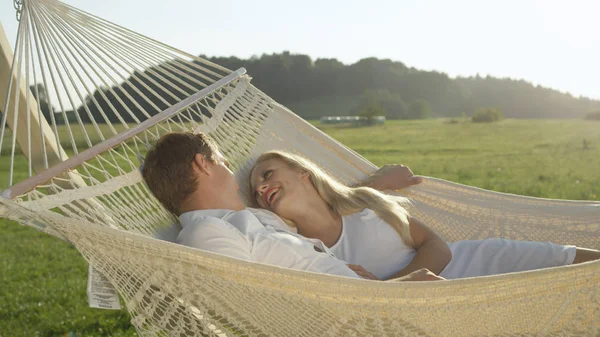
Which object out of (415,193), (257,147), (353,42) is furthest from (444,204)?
(353,42)

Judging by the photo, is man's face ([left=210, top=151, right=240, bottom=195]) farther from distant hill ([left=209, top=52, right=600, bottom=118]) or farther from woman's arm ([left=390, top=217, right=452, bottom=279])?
distant hill ([left=209, top=52, right=600, bottom=118])

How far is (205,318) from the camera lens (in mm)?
1630

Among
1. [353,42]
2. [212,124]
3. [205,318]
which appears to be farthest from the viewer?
[353,42]

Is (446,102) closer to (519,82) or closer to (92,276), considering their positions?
(519,82)

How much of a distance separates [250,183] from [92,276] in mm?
819

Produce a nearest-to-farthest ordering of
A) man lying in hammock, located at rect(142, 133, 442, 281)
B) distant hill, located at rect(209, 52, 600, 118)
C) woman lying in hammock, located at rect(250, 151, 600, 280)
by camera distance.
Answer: man lying in hammock, located at rect(142, 133, 442, 281) < woman lying in hammock, located at rect(250, 151, 600, 280) < distant hill, located at rect(209, 52, 600, 118)

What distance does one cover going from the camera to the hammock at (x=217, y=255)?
1.54 m

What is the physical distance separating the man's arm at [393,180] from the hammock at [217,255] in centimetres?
5

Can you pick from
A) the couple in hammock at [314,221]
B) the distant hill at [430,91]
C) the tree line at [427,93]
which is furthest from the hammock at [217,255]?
the tree line at [427,93]

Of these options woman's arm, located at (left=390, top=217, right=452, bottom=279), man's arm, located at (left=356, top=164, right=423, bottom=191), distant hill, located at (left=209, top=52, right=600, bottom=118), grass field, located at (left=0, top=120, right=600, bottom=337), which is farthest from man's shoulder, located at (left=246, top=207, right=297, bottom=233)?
distant hill, located at (left=209, top=52, right=600, bottom=118)

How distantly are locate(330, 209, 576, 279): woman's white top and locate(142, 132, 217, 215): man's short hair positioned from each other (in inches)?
20.4

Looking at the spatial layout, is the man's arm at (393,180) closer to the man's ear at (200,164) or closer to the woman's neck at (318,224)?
the woman's neck at (318,224)

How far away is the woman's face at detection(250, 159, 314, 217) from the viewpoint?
7.31 ft

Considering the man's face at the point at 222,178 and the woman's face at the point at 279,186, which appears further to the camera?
the woman's face at the point at 279,186
